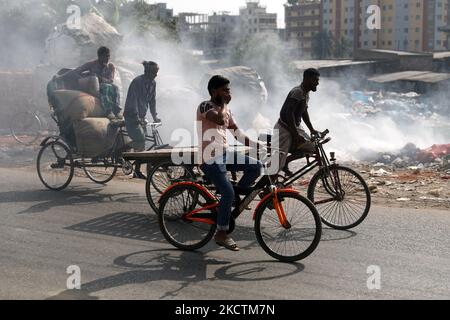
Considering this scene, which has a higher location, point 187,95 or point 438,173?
point 187,95

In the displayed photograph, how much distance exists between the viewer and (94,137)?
9.80 m

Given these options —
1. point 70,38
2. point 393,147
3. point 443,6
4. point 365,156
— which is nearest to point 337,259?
point 365,156

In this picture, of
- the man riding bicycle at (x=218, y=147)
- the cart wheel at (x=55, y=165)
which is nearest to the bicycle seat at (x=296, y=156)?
the man riding bicycle at (x=218, y=147)

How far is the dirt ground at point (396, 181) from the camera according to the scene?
9492 millimetres

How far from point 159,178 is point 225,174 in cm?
224

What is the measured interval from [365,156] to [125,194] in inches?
280

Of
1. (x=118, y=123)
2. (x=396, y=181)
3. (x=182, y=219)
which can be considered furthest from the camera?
(x=396, y=181)

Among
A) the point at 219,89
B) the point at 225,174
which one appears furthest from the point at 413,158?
the point at 219,89

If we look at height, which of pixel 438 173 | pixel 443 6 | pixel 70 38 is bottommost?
pixel 438 173

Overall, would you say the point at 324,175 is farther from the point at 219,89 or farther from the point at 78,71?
the point at 78,71

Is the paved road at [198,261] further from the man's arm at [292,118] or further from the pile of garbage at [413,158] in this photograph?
the pile of garbage at [413,158]

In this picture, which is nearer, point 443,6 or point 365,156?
point 365,156
